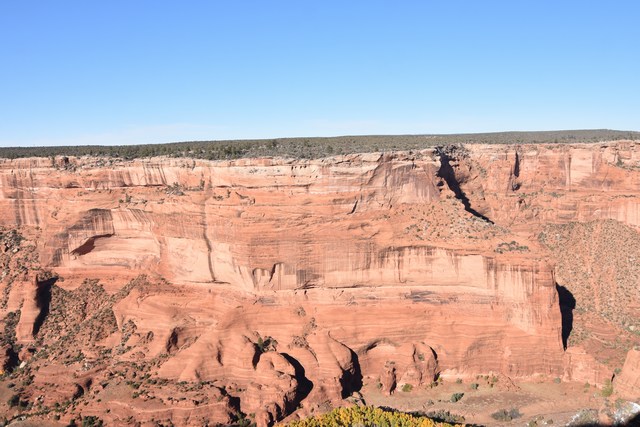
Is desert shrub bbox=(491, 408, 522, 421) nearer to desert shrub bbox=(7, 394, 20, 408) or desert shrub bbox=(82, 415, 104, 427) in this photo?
desert shrub bbox=(82, 415, 104, 427)

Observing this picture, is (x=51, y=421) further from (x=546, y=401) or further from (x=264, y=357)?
(x=546, y=401)

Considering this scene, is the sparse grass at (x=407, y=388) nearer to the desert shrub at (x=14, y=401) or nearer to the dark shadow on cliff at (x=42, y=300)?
the desert shrub at (x=14, y=401)

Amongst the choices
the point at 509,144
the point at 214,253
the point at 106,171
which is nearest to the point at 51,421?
the point at 214,253

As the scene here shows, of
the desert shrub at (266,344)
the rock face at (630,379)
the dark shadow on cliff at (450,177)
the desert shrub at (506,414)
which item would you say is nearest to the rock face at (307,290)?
the desert shrub at (266,344)

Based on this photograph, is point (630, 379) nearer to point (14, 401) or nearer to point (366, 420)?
point (366, 420)

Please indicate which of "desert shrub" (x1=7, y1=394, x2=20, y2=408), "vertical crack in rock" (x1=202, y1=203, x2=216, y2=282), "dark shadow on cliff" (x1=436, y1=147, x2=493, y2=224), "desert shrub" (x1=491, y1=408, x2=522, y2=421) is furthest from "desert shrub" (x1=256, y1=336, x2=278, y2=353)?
"dark shadow on cliff" (x1=436, y1=147, x2=493, y2=224)

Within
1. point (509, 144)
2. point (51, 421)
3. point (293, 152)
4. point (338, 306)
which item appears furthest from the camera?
point (509, 144)
